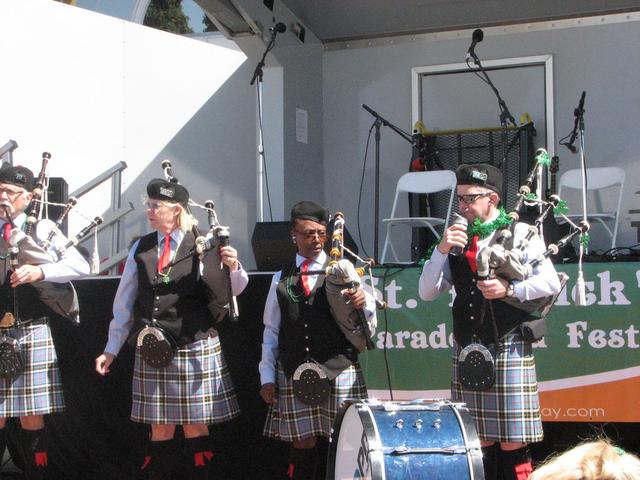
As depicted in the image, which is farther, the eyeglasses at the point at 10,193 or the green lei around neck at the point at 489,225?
the eyeglasses at the point at 10,193

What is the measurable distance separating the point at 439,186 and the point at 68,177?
9.30 feet

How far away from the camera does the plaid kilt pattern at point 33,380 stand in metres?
4.26

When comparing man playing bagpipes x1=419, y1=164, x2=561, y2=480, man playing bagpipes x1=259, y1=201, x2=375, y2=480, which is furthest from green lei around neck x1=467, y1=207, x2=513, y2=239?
man playing bagpipes x1=259, y1=201, x2=375, y2=480

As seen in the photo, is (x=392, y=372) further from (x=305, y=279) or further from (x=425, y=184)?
(x=425, y=184)

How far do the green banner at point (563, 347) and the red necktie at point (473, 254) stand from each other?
952 mm

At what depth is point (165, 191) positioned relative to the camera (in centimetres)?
401

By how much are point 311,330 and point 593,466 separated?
8.28ft

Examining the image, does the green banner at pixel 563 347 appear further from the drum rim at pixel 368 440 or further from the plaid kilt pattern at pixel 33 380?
the plaid kilt pattern at pixel 33 380

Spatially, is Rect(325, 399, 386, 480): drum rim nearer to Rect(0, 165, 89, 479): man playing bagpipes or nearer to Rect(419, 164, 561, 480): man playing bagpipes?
Rect(419, 164, 561, 480): man playing bagpipes

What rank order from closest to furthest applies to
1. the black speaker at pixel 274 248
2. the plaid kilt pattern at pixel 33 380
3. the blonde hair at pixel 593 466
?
1. the blonde hair at pixel 593 466
2. the plaid kilt pattern at pixel 33 380
3. the black speaker at pixel 274 248

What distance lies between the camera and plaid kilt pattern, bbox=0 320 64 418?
426 centimetres

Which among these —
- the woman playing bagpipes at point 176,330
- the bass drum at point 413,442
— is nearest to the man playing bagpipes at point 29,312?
the woman playing bagpipes at point 176,330

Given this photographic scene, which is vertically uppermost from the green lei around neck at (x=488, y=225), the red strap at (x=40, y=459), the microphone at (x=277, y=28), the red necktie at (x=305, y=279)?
the microphone at (x=277, y=28)

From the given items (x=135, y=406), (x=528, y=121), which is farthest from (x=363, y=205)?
(x=135, y=406)
